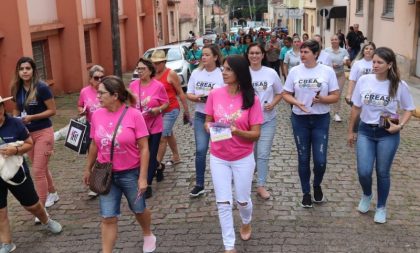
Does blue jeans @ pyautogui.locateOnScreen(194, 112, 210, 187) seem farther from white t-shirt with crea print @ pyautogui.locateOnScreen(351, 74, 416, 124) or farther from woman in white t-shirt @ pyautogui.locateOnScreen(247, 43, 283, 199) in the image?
white t-shirt with crea print @ pyautogui.locateOnScreen(351, 74, 416, 124)

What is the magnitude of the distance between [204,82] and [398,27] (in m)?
13.6

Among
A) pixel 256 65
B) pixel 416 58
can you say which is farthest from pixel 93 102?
pixel 416 58

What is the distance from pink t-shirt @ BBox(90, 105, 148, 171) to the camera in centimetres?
427

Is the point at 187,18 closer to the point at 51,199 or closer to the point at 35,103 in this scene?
the point at 51,199

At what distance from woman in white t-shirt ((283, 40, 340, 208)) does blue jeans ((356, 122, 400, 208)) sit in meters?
0.43

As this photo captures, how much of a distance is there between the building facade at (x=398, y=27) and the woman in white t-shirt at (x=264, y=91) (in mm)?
11773

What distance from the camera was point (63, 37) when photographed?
52.7 ft

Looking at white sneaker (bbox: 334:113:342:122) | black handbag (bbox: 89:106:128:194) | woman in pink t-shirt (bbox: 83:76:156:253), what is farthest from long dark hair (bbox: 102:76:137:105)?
white sneaker (bbox: 334:113:342:122)

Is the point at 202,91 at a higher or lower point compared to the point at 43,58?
Result: higher

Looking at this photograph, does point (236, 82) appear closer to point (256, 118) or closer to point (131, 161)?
point (256, 118)

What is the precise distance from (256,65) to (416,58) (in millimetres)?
12020

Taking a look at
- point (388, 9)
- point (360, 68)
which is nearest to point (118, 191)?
point (360, 68)

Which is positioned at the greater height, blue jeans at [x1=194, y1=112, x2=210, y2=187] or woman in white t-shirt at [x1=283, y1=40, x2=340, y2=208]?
woman in white t-shirt at [x1=283, y1=40, x2=340, y2=208]

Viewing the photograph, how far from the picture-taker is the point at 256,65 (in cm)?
601
